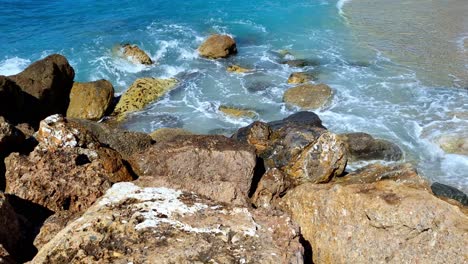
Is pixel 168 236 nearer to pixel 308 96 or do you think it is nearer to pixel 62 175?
pixel 62 175

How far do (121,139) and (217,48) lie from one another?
45.6ft

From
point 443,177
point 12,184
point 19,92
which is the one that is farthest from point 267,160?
point 19,92

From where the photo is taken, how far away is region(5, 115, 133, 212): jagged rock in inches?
277

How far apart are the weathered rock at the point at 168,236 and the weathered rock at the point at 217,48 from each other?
18674 mm

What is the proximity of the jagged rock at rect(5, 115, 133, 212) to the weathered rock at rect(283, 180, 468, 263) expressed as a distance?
3.45 meters

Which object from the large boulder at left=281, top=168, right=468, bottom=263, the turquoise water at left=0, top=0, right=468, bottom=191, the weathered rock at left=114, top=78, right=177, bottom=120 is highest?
the large boulder at left=281, top=168, right=468, bottom=263

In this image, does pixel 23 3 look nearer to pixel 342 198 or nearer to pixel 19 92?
pixel 19 92

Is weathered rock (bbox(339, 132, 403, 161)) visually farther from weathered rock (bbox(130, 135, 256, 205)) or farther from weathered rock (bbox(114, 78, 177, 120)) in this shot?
weathered rock (bbox(114, 78, 177, 120))

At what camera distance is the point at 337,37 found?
26516 mm

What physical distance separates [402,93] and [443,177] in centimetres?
638

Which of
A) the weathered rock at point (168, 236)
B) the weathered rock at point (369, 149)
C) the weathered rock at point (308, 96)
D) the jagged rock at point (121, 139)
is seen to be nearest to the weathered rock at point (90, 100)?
the jagged rock at point (121, 139)

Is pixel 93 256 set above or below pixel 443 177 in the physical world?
above

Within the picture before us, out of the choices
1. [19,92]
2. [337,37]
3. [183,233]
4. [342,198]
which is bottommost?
[337,37]

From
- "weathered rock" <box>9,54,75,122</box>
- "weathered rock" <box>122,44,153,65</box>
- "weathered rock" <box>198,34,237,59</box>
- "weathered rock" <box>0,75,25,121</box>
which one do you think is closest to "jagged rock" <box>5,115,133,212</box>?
"weathered rock" <box>0,75,25,121</box>
